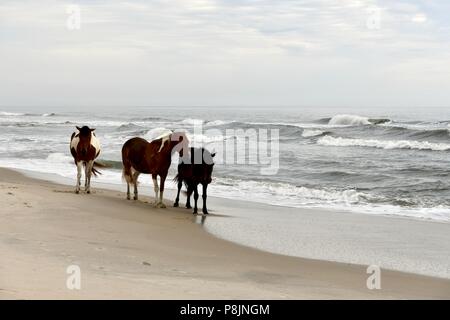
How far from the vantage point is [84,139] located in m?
12.2

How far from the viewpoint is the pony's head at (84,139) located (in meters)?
12.2

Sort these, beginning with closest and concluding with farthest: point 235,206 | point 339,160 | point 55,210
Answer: point 55,210, point 235,206, point 339,160

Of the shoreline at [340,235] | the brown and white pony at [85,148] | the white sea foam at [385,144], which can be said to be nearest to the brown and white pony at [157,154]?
the brown and white pony at [85,148]

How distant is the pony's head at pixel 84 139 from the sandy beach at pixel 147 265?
2.52m

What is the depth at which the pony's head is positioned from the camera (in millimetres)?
12172

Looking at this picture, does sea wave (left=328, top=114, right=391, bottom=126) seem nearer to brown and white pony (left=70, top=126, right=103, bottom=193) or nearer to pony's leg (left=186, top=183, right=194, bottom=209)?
brown and white pony (left=70, top=126, right=103, bottom=193)

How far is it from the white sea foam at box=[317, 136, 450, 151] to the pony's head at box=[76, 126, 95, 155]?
1928cm

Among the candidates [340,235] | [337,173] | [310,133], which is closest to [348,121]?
[310,133]

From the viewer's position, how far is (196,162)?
1122 cm

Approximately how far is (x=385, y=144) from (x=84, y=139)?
65.9 feet

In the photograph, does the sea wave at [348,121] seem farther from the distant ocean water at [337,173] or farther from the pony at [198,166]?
the pony at [198,166]
